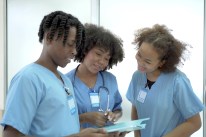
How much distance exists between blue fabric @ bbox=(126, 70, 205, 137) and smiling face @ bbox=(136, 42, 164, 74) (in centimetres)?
9

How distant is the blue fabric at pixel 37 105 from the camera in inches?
39.0

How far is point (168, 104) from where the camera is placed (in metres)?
1.48

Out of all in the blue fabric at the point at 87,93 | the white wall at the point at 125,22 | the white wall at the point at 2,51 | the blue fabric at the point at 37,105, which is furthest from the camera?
the white wall at the point at 2,51

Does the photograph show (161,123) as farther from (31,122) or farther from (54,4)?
(54,4)

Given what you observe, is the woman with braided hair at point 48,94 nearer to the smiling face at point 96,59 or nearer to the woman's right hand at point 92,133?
the woman's right hand at point 92,133

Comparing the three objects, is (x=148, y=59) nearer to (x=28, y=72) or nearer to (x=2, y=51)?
(x=28, y=72)

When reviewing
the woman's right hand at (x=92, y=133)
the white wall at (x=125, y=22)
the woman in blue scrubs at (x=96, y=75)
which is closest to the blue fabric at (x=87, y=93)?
the woman in blue scrubs at (x=96, y=75)

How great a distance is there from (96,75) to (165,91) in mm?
462

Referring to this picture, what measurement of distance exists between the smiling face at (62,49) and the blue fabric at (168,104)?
0.62 m

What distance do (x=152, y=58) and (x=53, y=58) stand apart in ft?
1.98

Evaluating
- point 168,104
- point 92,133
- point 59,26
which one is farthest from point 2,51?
point 92,133

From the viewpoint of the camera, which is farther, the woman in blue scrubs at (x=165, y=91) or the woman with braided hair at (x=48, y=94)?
the woman in blue scrubs at (x=165, y=91)

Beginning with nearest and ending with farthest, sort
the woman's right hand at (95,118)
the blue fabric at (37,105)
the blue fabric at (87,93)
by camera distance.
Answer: the blue fabric at (37,105) < the woman's right hand at (95,118) < the blue fabric at (87,93)

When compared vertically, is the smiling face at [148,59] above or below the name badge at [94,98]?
above
